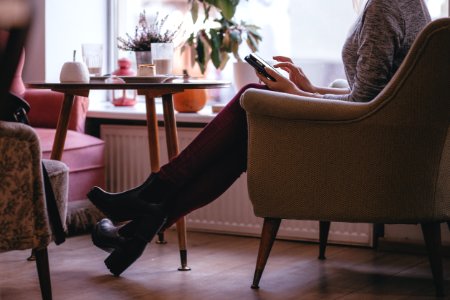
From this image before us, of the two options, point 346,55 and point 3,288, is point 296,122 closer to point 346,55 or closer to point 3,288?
point 346,55

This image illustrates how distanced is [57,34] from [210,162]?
1.58 meters

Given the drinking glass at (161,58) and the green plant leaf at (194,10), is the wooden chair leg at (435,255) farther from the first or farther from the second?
the green plant leaf at (194,10)

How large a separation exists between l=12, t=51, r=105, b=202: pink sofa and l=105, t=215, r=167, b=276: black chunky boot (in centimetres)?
85

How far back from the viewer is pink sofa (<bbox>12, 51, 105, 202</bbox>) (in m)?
3.10

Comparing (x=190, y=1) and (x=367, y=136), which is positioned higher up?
(x=190, y=1)

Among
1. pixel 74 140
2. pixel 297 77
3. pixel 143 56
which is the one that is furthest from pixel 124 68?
pixel 297 77

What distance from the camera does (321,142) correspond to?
81.8 inches

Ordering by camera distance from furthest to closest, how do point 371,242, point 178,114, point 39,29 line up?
point 39,29
point 178,114
point 371,242

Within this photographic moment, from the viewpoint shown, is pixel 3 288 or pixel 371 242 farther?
pixel 371 242

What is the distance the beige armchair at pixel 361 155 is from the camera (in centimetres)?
202

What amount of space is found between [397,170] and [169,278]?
0.82m

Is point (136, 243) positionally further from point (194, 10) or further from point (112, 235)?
point (194, 10)

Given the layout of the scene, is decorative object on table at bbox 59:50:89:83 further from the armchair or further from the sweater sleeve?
the sweater sleeve

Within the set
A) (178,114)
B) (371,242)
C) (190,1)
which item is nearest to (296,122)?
(371,242)
